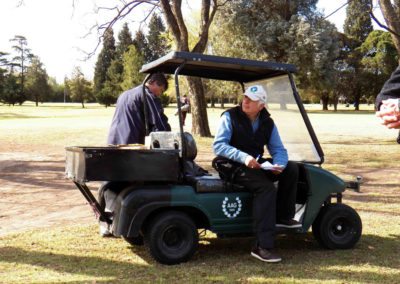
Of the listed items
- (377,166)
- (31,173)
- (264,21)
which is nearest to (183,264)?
(31,173)

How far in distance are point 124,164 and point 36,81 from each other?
98.9m

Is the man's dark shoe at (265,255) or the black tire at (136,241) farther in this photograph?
the black tire at (136,241)

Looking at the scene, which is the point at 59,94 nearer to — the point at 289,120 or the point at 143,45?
the point at 143,45

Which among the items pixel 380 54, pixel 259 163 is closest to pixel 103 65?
pixel 380 54

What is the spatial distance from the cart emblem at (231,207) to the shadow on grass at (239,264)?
42 centimetres

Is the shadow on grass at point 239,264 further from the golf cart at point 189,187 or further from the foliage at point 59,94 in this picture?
the foliage at point 59,94

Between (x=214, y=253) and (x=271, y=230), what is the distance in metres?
0.66

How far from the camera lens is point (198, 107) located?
18.8m

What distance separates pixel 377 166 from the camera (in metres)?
12.2

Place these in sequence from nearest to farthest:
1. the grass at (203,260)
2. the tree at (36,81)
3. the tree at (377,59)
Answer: the grass at (203,260) < the tree at (377,59) < the tree at (36,81)

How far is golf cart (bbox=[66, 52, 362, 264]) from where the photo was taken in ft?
14.8

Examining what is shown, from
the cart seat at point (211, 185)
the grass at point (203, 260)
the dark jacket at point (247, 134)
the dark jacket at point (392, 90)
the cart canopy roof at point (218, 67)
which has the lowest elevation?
the grass at point (203, 260)

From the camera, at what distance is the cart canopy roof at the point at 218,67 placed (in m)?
4.86

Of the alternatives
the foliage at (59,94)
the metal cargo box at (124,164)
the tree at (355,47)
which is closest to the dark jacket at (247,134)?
the metal cargo box at (124,164)
